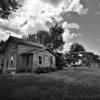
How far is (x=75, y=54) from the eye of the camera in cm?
3098

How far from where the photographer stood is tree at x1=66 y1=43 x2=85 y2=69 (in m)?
31.0

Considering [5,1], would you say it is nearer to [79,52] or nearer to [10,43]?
[10,43]

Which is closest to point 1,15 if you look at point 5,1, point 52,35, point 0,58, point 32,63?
point 5,1

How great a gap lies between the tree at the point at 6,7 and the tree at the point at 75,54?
22843 millimetres

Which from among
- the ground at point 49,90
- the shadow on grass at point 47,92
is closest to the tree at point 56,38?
the ground at point 49,90

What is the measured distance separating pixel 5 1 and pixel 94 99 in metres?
14.5

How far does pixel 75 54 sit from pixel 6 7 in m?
24.3

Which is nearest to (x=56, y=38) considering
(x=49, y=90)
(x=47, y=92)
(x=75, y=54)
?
(x=75, y=54)

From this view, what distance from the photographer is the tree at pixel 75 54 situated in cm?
3103

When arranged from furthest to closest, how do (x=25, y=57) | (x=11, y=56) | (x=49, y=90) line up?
(x=11, y=56), (x=25, y=57), (x=49, y=90)

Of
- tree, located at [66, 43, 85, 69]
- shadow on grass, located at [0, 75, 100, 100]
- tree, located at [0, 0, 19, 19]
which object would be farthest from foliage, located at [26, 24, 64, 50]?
shadow on grass, located at [0, 75, 100, 100]

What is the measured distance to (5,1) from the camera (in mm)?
12562

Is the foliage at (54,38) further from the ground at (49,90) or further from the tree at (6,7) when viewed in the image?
the ground at (49,90)

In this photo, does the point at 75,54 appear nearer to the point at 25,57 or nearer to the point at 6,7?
the point at 25,57
